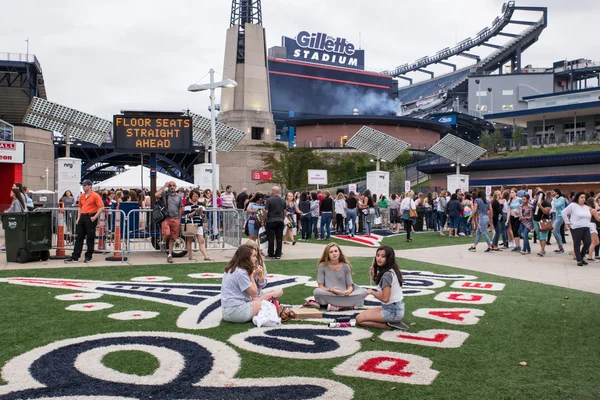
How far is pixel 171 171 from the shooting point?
3223 inches

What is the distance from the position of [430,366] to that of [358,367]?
2.34 feet

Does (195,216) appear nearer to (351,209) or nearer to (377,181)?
(351,209)

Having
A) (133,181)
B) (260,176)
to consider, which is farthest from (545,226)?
(260,176)

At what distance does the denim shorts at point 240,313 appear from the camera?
23.6 feet

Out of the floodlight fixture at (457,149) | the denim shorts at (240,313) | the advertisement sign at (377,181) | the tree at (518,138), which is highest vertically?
the tree at (518,138)

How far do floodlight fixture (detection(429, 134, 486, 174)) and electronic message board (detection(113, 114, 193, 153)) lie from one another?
2726 centimetres

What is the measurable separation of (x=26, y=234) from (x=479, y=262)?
1150 centimetres

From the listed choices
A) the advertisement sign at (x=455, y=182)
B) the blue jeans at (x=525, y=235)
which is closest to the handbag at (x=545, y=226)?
the blue jeans at (x=525, y=235)

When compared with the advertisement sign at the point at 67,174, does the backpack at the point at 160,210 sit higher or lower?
lower

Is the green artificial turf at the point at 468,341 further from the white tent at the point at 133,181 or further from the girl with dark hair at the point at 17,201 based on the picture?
the white tent at the point at 133,181

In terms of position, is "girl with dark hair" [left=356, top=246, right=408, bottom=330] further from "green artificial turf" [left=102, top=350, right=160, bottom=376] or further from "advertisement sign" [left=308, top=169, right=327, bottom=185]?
"advertisement sign" [left=308, top=169, right=327, bottom=185]

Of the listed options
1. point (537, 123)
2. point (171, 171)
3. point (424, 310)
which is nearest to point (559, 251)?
point (424, 310)

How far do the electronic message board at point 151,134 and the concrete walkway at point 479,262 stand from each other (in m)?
3.00

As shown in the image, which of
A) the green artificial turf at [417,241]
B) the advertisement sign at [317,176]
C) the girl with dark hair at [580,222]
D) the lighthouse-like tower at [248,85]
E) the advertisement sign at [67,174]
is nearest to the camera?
the girl with dark hair at [580,222]
